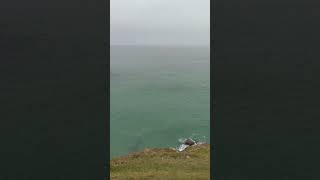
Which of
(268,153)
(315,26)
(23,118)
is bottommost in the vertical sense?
(268,153)

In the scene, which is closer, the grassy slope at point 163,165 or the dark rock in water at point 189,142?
the grassy slope at point 163,165

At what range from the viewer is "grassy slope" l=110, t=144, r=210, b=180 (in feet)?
22.5

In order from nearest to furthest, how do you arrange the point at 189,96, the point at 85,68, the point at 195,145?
the point at 85,68
the point at 195,145
the point at 189,96

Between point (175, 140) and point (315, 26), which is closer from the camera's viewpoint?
point (315, 26)

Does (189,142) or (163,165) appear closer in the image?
(163,165)

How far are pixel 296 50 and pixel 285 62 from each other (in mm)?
107

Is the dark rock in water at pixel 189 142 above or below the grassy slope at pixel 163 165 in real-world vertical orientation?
above

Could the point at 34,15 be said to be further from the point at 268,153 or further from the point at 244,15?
the point at 268,153

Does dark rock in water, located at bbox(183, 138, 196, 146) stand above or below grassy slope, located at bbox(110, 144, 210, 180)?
above

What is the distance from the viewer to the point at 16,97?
10.3ft

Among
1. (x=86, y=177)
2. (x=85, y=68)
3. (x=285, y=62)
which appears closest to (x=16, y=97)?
(x=85, y=68)

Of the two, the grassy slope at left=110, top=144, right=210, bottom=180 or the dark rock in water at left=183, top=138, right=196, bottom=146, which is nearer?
the grassy slope at left=110, top=144, right=210, bottom=180

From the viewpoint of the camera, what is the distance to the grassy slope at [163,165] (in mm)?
6867

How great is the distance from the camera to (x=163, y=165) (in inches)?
305
